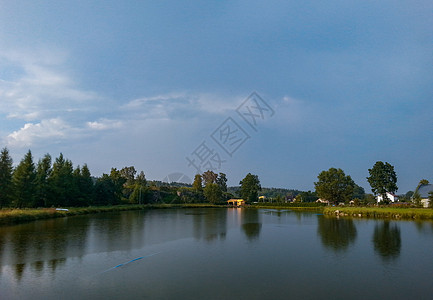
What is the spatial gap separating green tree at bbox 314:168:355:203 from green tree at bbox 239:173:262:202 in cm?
2721

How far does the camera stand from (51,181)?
127ft

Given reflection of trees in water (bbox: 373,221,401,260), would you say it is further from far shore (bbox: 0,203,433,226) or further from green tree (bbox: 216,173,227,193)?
green tree (bbox: 216,173,227,193)

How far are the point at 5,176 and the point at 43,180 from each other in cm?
810

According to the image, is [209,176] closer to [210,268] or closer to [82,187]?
[82,187]

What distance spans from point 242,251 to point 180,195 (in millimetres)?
66814

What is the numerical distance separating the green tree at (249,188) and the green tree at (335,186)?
2721 centimetres

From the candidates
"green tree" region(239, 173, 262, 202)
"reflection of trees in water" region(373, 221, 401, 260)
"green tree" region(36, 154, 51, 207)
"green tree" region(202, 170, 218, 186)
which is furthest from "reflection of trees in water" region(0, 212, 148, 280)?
"green tree" region(202, 170, 218, 186)

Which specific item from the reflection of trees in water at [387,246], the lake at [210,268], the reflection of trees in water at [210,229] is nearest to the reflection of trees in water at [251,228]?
the reflection of trees in water at [210,229]

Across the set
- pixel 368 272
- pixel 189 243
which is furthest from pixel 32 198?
pixel 368 272

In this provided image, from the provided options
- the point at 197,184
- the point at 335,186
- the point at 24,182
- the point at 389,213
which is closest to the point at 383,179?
the point at 335,186

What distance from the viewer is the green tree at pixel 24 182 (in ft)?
105

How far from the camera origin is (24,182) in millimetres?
32562

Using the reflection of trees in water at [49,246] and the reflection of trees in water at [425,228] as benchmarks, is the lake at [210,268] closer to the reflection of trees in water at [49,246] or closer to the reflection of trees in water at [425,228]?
the reflection of trees in water at [49,246]

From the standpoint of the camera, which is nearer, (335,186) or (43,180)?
(43,180)
